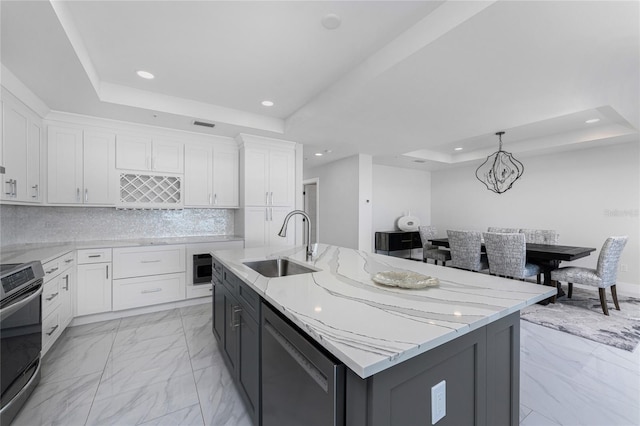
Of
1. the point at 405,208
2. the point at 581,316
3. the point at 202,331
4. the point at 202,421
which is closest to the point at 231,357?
the point at 202,421

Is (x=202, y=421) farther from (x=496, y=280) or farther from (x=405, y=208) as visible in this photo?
(x=405, y=208)

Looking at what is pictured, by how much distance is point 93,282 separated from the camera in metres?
3.05

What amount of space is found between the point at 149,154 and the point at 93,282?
1627 mm

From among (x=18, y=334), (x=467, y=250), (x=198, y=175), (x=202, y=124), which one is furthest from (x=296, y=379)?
(x=467, y=250)

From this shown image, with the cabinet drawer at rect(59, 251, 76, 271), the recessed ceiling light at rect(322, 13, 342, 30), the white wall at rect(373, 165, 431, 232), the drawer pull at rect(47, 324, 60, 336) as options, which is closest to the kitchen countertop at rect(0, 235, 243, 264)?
the cabinet drawer at rect(59, 251, 76, 271)

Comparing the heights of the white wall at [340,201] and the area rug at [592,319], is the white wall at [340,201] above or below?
above

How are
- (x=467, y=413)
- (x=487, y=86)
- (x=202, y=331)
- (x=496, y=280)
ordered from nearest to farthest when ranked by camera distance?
(x=467, y=413) < (x=496, y=280) < (x=487, y=86) < (x=202, y=331)

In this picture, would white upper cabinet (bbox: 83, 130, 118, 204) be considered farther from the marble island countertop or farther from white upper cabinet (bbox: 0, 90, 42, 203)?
the marble island countertop

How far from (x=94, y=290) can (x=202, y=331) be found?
1.30 meters

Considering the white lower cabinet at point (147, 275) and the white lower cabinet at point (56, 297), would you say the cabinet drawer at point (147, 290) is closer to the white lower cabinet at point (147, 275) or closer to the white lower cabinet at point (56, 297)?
the white lower cabinet at point (147, 275)

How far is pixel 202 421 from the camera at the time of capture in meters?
1.68

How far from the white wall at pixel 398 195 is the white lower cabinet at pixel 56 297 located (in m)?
5.35

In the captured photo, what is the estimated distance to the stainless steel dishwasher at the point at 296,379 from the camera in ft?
2.86

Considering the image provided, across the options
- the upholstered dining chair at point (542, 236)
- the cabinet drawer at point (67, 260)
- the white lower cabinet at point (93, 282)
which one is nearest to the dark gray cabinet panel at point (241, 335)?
the cabinet drawer at point (67, 260)
